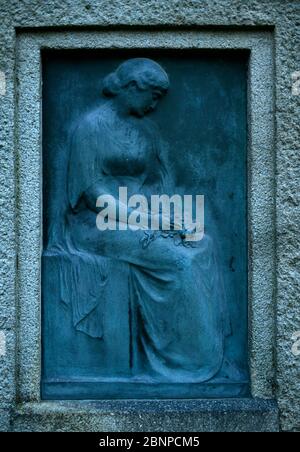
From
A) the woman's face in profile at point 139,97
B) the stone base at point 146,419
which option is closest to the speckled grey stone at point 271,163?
the stone base at point 146,419

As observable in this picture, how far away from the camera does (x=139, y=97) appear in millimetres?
4277

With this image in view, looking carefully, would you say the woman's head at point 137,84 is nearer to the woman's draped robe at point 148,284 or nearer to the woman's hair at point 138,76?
the woman's hair at point 138,76

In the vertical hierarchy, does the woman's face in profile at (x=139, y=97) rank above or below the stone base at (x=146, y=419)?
above

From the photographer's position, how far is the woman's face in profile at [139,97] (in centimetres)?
427

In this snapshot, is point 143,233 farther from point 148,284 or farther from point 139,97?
point 139,97

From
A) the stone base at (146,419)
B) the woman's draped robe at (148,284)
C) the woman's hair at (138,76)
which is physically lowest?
the stone base at (146,419)

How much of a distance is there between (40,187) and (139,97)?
24.5 inches

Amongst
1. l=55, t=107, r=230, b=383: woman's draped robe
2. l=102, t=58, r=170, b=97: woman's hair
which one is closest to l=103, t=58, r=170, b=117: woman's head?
l=102, t=58, r=170, b=97: woman's hair

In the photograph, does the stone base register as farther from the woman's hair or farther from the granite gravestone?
the woman's hair

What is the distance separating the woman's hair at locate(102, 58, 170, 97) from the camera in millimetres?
4250

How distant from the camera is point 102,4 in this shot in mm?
4184

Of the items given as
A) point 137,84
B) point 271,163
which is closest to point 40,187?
point 137,84

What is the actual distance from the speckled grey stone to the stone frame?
0.6 inches

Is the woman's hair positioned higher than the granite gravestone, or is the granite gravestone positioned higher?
the woman's hair
